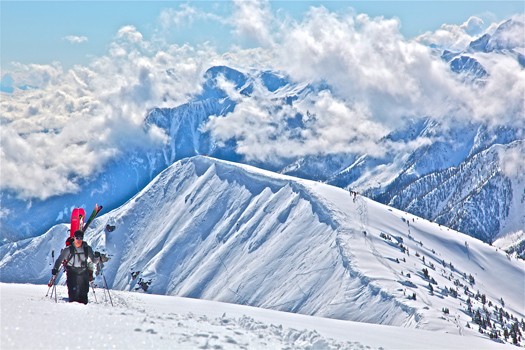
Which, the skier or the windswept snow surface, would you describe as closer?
the windswept snow surface

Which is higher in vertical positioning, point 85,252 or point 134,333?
point 85,252

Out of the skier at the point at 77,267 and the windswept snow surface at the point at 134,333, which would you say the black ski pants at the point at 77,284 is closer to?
the skier at the point at 77,267

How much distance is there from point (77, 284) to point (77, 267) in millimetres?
909

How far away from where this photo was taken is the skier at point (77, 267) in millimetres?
33781

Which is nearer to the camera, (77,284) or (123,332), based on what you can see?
(123,332)

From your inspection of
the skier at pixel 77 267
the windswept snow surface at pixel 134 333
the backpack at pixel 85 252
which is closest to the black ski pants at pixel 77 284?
the skier at pixel 77 267

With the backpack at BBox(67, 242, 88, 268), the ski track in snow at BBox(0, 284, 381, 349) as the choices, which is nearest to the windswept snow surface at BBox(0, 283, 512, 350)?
the ski track in snow at BBox(0, 284, 381, 349)

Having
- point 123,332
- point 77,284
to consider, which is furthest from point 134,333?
point 77,284

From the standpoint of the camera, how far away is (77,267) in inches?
1339

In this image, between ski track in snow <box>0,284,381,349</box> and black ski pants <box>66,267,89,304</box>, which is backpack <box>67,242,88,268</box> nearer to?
black ski pants <box>66,267,89,304</box>

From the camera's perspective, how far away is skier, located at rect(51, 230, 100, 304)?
33.8m

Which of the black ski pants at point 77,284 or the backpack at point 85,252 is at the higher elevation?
the backpack at point 85,252

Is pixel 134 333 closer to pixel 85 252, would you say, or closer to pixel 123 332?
pixel 123 332

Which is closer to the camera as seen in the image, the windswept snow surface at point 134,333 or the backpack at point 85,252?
the windswept snow surface at point 134,333
